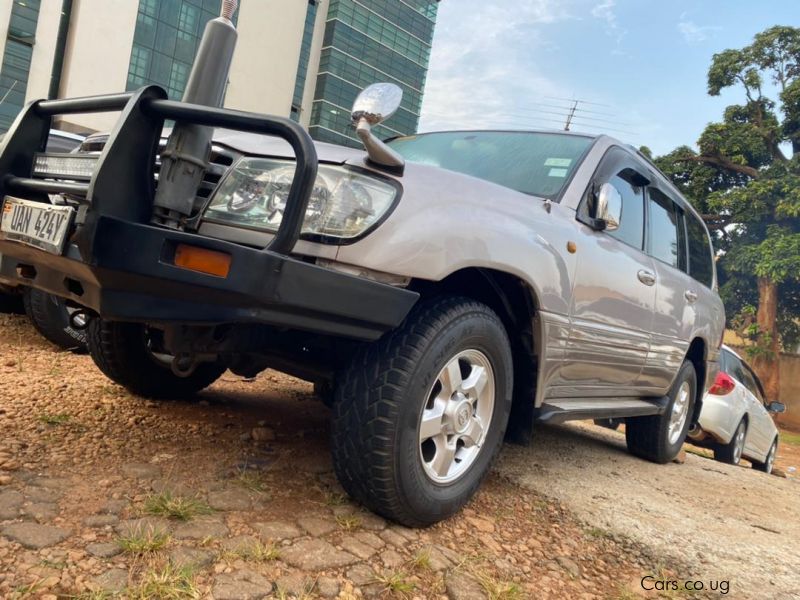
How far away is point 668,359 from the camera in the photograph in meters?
4.22

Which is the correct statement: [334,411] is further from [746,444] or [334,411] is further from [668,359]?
[746,444]

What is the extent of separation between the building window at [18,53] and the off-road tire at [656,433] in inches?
971

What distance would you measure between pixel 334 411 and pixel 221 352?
43cm

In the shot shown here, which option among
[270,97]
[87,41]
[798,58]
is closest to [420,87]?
[270,97]

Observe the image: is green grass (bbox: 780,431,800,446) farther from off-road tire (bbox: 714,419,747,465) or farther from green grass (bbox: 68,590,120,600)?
green grass (bbox: 68,590,120,600)

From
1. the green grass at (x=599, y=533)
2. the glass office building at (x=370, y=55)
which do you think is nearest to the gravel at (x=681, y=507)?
the green grass at (x=599, y=533)

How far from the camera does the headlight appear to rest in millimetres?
1937

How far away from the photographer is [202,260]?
1704mm

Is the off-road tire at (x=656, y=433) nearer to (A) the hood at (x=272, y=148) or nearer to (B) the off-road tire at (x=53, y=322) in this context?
(A) the hood at (x=272, y=148)

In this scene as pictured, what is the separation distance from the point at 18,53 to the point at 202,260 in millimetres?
26654

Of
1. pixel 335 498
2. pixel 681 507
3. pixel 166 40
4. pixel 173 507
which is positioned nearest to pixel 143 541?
pixel 173 507

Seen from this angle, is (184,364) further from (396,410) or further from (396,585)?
(396,585)

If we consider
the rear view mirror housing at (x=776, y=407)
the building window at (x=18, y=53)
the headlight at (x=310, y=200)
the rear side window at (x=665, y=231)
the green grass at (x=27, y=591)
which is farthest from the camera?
the building window at (x=18, y=53)

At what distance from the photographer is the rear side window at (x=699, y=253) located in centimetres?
482
